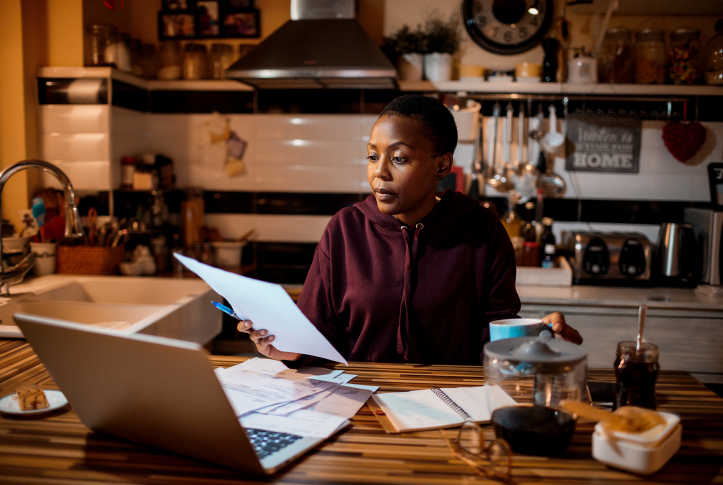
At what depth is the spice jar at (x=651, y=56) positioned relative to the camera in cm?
287

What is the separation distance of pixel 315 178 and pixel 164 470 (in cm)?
251

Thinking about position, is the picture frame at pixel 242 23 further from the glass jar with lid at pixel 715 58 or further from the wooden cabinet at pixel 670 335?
the glass jar with lid at pixel 715 58

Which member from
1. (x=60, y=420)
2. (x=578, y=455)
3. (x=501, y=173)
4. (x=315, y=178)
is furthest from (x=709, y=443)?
(x=315, y=178)

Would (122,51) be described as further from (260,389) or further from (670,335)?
(670,335)

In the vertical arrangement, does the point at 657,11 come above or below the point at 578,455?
above

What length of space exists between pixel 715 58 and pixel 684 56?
6.1 inches

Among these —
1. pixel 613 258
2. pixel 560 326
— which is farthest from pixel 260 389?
pixel 613 258

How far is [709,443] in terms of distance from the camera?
90cm

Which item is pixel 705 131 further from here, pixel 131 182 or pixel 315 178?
pixel 131 182

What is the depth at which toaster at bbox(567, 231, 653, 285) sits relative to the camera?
9.23 feet

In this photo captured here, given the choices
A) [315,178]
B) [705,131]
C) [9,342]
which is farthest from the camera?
[315,178]

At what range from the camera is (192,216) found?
316 centimetres

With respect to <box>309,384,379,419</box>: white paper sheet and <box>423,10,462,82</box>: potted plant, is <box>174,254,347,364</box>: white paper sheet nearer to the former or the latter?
<box>309,384,379,419</box>: white paper sheet

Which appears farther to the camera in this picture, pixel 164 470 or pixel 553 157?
pixel 553 157
